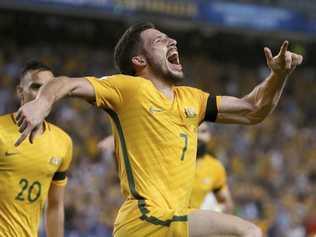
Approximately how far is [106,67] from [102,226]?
18.6 feet

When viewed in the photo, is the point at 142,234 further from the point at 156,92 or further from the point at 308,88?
the point at 308,88

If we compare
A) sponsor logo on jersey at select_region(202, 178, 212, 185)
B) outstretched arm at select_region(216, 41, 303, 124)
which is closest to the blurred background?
sponsor logo on jersey at select_region(202, 178, 212, 185)

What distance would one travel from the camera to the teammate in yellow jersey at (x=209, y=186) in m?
9.08

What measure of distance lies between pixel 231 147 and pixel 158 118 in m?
13.9

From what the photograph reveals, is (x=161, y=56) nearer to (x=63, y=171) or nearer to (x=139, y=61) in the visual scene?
(x=139, y=61)

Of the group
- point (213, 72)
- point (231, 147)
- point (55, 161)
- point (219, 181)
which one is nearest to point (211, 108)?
point (55, 161)

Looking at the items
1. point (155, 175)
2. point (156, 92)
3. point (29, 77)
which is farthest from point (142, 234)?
point (29, 77)

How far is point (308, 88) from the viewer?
21844 mm

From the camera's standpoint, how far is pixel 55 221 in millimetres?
6172

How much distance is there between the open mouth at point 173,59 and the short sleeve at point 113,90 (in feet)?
0.90

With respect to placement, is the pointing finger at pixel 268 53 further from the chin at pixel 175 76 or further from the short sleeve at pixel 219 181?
the short sleeve at pixel 219 181

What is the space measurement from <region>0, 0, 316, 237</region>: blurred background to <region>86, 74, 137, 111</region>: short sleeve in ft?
31.5

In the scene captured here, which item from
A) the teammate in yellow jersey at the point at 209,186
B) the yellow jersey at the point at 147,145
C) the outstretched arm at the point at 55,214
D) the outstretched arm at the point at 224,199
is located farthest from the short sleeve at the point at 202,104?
the outstretched arm at the point at 224,199

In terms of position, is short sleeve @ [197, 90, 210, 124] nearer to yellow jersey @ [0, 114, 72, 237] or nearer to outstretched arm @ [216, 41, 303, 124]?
outstretched arm @ [216, 41, 303, 124]
